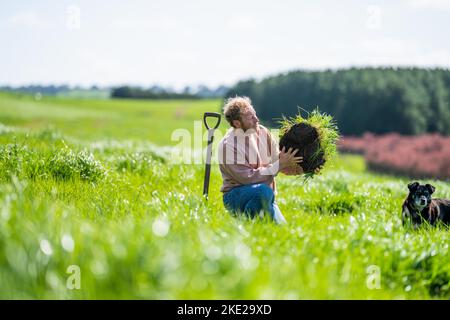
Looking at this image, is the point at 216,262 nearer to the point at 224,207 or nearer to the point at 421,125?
the point at 224,207

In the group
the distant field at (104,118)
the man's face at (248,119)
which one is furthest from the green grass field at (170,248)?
the distant field at (104,118)

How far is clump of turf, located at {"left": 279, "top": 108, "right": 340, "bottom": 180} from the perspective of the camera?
24.1ft

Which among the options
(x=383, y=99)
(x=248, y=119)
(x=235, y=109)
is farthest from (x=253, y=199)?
(x=383, y=99)

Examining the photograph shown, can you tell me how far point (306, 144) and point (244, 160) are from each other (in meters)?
1.11

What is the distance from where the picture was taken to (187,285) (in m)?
3.29

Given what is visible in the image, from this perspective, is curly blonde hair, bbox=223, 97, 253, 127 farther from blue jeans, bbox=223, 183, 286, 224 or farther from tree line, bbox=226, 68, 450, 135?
tree line, bbox=226, 68, 450, 135

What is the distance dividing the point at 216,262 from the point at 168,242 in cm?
62

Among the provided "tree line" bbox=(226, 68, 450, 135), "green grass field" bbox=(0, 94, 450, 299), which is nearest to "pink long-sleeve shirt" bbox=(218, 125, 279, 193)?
"green grass field" bbox=(0, 94, 450, 299)

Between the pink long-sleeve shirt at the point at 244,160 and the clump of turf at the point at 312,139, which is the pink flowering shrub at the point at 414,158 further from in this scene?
the pink long-sleeve shirt at the point at 244,160

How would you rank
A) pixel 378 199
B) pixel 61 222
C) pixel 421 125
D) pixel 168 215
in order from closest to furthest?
pixel 61 222
pixel 168 215
pixel 378 199
pixel 421 125

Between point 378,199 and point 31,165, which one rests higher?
point 31,165

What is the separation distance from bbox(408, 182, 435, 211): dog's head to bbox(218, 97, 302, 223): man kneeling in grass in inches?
80.5

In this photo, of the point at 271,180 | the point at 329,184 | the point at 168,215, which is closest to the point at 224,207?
the point at 271,180

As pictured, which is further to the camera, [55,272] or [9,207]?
[9,207]
